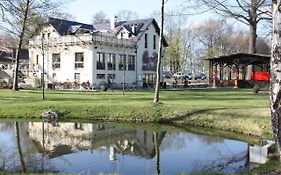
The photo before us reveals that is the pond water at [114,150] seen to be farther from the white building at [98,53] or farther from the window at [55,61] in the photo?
the window at [55,61]

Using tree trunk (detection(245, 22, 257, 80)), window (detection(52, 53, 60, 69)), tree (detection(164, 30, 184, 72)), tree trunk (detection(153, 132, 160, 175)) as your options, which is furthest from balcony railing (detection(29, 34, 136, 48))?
tree trunk (detection(153, 132, 160, 175))

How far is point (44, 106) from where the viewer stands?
23.1 meters

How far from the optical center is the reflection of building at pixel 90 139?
14.1 meters

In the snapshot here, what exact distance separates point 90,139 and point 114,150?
8.47 feet

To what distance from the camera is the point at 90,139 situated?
53.5ft

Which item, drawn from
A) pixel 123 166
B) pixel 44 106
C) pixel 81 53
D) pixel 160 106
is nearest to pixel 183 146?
pixel 123 166

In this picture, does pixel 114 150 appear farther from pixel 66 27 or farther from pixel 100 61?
pixel 66 27

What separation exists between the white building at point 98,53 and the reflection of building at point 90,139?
25387 mm

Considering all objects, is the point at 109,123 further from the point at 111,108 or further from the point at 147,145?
the point at 147,145

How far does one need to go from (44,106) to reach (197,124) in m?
9.39

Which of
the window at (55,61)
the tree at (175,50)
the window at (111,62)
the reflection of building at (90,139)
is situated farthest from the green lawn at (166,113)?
the tree at (175,50)

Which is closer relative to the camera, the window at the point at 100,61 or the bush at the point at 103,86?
the bush at the point at 103,86

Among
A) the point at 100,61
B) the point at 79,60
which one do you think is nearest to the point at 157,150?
the point at 100,61

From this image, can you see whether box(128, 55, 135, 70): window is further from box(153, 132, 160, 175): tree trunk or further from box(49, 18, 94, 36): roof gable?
box(153, 132, 160, 175): tree trunk
